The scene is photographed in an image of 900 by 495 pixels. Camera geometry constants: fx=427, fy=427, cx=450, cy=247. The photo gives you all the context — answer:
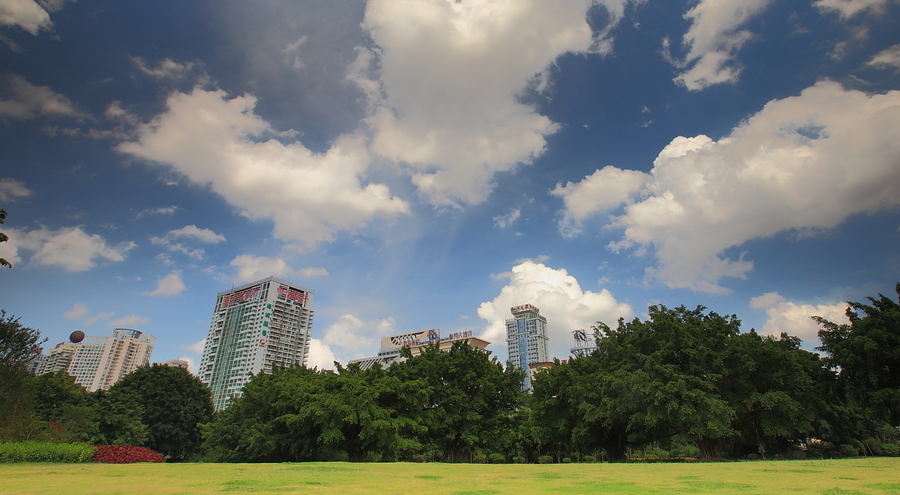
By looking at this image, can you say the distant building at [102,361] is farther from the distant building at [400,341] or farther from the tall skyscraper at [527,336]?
the tall skyscraper at [527,336]

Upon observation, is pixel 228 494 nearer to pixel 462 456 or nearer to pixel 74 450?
pixel 74 450

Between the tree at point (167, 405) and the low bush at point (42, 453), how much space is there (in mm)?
26820

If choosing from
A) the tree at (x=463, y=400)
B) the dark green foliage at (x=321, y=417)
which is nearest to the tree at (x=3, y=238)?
the dark green foliage at (x=321, y=417)

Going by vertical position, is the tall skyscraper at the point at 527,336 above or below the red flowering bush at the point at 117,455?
above

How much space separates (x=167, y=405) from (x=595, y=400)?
134 ft

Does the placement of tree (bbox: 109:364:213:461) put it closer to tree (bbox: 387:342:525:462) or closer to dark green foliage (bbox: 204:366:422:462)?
dark green foliage (bbox: 204:366:422:462)

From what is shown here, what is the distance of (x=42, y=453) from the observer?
15703 millimetres

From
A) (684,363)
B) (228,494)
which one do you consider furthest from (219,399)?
(228,494)

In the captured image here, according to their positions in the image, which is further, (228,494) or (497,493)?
(497,493)

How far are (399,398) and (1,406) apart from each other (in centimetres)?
1827

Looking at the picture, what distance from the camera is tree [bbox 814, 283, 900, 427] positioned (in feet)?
72.6

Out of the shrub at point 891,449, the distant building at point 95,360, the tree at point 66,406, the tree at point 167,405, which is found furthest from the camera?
the distant building at point 95,360

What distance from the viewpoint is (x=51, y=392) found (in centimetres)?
3575

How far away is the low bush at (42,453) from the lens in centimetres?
1512
